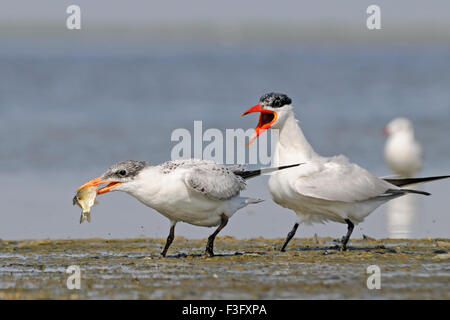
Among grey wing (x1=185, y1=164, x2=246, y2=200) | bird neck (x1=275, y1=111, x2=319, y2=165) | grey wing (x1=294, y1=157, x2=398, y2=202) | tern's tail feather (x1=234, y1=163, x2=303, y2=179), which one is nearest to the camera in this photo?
grey wing (x1=185, y1=164, x2=246, y2=200)

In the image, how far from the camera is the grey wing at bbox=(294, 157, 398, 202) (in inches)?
296

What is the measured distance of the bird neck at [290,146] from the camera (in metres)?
7.95

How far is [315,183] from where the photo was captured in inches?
297

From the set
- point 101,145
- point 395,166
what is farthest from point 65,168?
point 395,166

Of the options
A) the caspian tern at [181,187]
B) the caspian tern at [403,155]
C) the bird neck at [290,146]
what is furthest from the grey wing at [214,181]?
the caspian tern at [403,155]

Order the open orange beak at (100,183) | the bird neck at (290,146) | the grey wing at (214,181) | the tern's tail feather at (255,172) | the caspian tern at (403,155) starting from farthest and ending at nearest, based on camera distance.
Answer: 1. the caspian tern at (403,155)
2. the bird neck at (290,146)
3. the tern's tail feather at (255,172)
4. the grey wing at (214,181)
5. the open orange beak at (100,183)

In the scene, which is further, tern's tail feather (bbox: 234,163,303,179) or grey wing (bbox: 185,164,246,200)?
tern's tail feather (bbox: 234,163,303,179)

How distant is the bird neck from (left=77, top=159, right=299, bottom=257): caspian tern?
0.58 meters

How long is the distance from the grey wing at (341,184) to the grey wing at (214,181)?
53cm

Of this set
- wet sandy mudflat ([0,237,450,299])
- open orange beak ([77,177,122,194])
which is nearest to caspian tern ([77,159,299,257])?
open orange beak ([77,177,122,194])

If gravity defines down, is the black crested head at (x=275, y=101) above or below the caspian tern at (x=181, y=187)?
above

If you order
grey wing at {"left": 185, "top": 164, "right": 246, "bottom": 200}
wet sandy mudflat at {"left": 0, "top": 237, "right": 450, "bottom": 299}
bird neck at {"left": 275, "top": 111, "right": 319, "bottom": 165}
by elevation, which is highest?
bird neck at {"left": 275, "top": 111, "right": 319, "bottom": 165}

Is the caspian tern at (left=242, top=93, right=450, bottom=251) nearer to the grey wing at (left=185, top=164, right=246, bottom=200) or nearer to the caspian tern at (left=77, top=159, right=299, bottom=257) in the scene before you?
the grey wing at (left=185, top=164, right=246, bottom=200)

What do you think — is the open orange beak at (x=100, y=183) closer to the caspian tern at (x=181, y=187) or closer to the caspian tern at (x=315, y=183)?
the caspian tern at (x=181, y=187)
